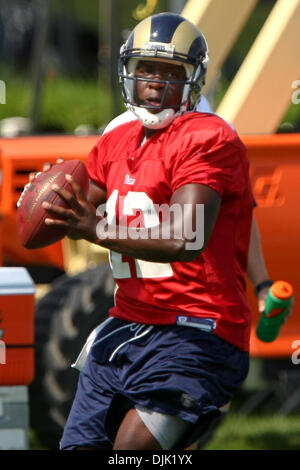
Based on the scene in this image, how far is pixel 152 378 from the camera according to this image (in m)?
3.71

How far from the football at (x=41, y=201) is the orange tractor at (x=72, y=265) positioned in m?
2.10

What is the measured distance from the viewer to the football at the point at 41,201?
3762 mm

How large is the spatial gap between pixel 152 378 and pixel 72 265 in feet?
9.92

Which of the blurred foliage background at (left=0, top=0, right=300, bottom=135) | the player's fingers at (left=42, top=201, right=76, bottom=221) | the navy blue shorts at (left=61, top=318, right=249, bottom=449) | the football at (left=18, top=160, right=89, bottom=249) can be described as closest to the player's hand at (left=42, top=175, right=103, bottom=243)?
the player's fingers at (left=42, top=201, right=76, bottom=221)

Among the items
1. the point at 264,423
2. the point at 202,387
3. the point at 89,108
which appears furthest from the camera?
the point at 89,108

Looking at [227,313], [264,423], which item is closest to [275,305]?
[227,313]

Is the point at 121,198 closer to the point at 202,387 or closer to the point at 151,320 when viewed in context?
the point at 151,320

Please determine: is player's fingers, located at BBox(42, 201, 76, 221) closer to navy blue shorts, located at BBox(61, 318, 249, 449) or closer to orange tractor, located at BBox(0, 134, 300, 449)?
navy blue shorts, located at BBox(61, 318, 249, 449)

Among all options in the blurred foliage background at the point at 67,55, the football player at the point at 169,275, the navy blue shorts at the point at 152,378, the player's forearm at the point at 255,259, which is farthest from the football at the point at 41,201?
the blurred foliage background at the point at 67,55

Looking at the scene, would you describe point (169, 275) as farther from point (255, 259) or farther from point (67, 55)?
point (67, 55)
